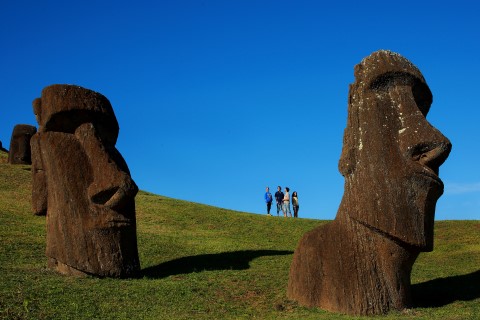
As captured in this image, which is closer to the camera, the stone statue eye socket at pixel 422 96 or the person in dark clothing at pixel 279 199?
the stone statue eye socket at pixel 422 96

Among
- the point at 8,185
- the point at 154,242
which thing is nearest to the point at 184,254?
the point at 154,242

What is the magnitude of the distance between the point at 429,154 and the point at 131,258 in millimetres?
8371

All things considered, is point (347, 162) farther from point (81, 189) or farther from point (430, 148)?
point (81, 189)

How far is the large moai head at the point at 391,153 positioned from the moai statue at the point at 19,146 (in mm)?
30011

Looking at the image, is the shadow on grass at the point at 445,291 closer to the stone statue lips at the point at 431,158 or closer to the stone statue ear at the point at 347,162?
the stone statue lips at the point at 431,158

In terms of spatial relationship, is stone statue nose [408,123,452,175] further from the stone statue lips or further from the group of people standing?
the group of people standing

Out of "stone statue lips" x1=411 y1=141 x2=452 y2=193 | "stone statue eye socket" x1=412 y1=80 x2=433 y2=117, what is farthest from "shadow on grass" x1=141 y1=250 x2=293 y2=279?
"stone statue lips" x1=411 y1=141 x2=452 y2=193

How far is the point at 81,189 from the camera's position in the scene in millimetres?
16359

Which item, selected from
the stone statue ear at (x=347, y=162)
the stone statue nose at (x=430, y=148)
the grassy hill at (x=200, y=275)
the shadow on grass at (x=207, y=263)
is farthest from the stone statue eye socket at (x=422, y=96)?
the shadow on grass at (x=207, y=263)

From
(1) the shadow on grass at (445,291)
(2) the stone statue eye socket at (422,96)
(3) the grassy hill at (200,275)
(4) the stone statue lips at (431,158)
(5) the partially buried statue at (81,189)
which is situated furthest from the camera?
(5) the partially buried statue at (81,189)

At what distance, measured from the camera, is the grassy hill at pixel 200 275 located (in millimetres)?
12914

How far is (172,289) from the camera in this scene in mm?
15055

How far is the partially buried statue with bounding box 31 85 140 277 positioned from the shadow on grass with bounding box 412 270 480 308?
7.44 meters

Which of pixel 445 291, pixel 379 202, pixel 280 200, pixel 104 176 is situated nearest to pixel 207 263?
pixel 104 176
